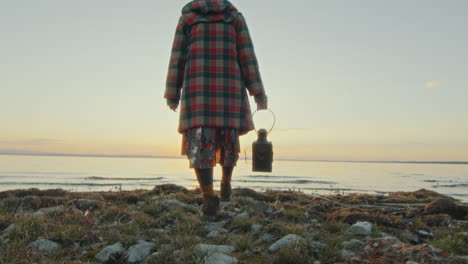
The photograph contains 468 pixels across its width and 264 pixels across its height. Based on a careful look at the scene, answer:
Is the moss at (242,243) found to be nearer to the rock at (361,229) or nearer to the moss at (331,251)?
the moss at (331,251)

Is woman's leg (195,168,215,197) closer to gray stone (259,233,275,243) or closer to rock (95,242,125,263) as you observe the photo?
gray stone (259,233,275,243)

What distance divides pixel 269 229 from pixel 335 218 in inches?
51.9

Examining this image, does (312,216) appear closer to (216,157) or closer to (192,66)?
(216,157)

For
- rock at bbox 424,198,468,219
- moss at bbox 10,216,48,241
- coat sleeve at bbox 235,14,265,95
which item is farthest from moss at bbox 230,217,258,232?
rock at bbox 424,198,468,219

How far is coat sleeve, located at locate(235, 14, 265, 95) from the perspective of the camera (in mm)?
4738

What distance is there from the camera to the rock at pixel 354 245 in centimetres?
334

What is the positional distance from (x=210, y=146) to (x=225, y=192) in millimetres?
1358

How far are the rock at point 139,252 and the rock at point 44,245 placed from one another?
734 millimetres

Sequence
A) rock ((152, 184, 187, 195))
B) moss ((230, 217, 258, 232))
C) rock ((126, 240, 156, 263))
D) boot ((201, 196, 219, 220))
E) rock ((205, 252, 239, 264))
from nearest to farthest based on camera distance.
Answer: rock ((205, 252, 239, 264)) → rock ((126, 240, 156, 263)) → moss ((230, 217, 258, 232)) → boot ((201, 196, 219, 220)) → rock ((152, 184, 187, 195))

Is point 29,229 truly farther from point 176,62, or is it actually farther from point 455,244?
point 455,244

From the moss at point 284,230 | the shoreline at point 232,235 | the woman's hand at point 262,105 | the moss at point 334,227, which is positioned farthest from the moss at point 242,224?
the woman's hand at point 262,105

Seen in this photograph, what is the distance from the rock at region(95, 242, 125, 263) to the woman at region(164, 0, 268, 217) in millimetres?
1484

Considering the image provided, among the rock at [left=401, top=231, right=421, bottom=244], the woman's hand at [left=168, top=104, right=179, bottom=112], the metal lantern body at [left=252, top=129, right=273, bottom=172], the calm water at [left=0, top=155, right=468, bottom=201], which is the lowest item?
the calm water at [left=0, top=155, right=468, bottom=201]

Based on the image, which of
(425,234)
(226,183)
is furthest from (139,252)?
(425,234)
